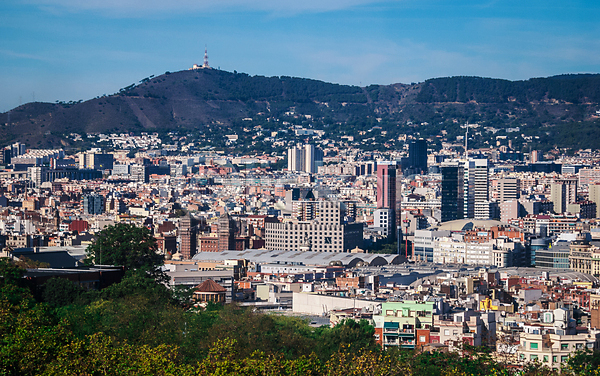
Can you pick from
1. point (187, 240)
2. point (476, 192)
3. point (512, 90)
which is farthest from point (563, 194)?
point (512, 90)

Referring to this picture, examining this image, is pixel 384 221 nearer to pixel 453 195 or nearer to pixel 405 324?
pixel 453 195

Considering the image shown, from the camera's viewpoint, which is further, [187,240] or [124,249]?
[187,240]

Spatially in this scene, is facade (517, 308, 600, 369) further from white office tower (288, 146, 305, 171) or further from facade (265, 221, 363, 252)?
white office tower (288, 146, 305, 171)

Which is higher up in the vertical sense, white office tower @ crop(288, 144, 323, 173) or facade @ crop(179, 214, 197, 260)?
white office tower @ crop(288, 144, 323, 173)

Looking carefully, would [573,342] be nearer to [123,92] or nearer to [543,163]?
[543,163]

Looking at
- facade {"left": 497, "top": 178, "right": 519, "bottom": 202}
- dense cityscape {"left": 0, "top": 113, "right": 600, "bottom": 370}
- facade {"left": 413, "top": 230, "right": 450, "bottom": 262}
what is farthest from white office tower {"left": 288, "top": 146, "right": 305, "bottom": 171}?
facade {"left": 413, "top": 230, "right": 450, "bottom": 262}

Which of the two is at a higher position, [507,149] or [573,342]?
[507,149]

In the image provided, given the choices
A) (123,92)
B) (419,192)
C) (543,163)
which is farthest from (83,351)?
(123,92)
